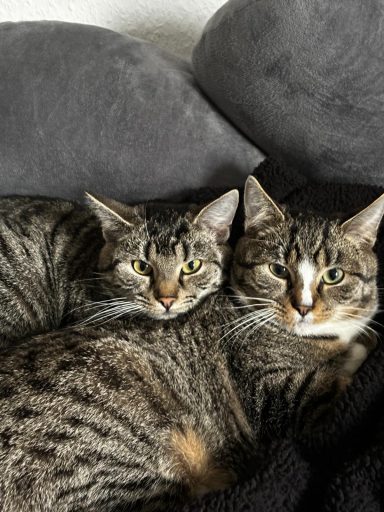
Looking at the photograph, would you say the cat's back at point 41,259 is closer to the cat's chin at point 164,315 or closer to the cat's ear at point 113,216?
the cat's ear at point 113,216

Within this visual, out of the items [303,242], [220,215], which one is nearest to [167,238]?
[220,215]

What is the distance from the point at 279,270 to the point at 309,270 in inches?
3.6

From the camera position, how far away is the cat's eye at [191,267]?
1.64m

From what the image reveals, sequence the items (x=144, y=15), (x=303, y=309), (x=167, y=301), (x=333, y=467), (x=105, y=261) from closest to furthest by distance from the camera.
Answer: (x=333, y=467) < (x=303, y=309) < (x=167, y=301) < (x=105, y=261) < (x=144, y=15)

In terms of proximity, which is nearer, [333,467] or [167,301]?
[333,467]

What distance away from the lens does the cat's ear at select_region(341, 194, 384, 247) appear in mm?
1455

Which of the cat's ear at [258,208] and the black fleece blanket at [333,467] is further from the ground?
the cat's ear at [258,208]

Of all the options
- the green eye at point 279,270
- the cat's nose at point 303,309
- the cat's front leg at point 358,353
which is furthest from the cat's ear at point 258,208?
the cat's front leg at point 358,353

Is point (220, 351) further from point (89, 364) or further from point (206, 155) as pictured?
point (206, 155)

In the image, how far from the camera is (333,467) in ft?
4.14

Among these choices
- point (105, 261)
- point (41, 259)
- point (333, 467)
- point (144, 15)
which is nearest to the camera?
point (333, 467)

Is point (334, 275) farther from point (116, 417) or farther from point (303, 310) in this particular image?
point (116, 417)

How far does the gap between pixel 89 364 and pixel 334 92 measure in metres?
1.09

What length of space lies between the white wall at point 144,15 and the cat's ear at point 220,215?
3.31ft
